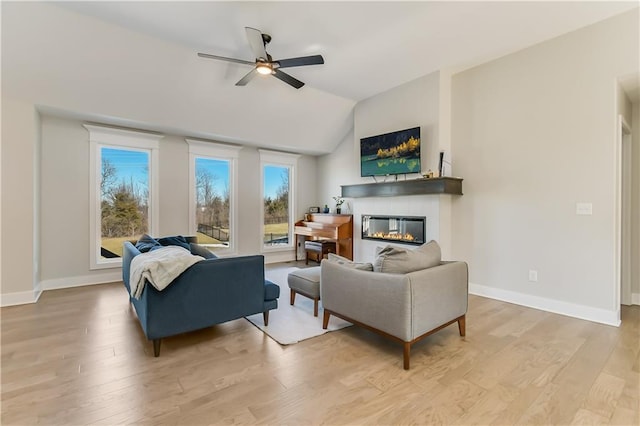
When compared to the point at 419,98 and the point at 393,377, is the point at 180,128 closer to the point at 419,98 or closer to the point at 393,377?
the point at 419,98

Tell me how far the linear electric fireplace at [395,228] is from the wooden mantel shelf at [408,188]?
0.43 m

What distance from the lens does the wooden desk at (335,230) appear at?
589cm

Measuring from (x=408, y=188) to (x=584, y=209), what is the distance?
2.12 meters

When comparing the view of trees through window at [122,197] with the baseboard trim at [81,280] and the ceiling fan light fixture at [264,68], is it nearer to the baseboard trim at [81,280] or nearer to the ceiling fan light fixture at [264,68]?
the baseboard trim at [81,280]

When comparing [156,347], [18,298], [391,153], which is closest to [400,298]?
[156,347]

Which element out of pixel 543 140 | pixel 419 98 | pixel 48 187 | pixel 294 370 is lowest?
pixel 294 370

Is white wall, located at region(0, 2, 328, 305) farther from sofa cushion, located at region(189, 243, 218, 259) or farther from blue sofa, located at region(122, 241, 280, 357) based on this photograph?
blue sofa, located at region(122, 241, 280, 357)

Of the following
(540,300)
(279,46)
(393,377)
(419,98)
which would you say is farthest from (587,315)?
(279,46)

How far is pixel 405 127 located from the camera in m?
4.92

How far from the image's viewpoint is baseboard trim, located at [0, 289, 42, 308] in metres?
3.72

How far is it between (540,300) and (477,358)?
1.93 metres

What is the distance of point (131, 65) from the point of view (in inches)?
151

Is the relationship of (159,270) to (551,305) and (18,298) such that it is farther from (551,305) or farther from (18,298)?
(551,305)

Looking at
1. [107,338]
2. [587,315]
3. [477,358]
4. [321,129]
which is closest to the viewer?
[477,358]
